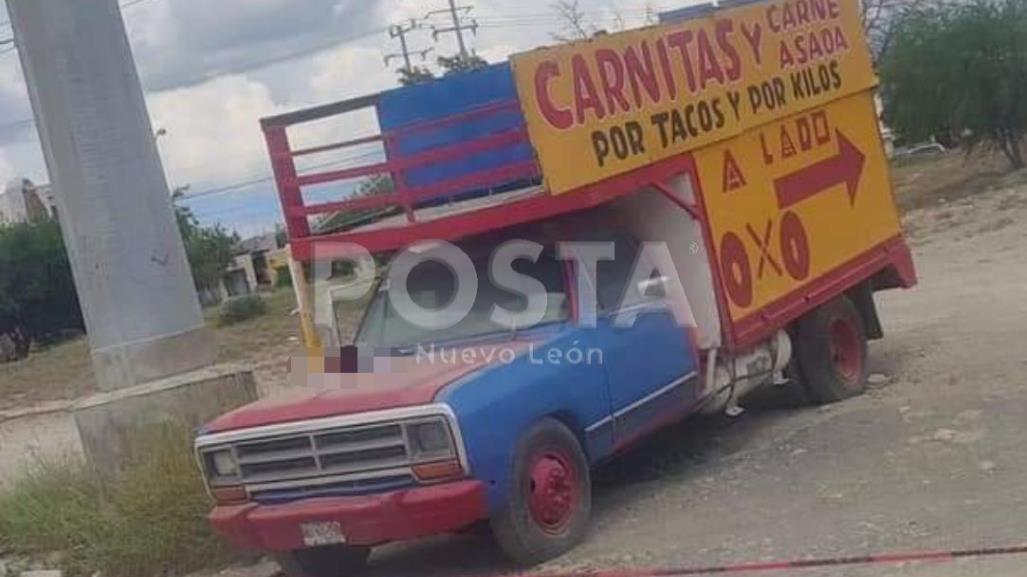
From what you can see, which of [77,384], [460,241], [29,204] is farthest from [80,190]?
[29,204]

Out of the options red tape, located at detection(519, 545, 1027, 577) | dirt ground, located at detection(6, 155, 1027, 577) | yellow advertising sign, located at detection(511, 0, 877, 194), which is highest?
yellow advertising sign, located at detection(511, 0, 877, 194)

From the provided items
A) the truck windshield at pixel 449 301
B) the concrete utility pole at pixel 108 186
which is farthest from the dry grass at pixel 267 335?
the truck windshield at pixel 449 301

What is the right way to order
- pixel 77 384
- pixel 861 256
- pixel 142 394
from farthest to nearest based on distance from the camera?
pixel 77 384, pixel 861 256, pixel 142 394

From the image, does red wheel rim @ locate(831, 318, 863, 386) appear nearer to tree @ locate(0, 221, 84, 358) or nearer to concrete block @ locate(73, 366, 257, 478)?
concrete block @ locate(73, 366, 257, 478)

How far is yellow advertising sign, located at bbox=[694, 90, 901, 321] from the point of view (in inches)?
394

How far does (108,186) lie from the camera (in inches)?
409

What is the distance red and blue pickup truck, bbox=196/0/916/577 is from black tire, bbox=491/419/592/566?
0.01m

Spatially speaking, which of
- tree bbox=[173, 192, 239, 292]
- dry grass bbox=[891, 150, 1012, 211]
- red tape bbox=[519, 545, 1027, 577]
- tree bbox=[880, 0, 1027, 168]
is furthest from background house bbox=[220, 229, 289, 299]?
red tape bbox=[519, 545, 1027, 577]

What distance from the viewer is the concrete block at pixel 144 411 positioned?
999 centimetres

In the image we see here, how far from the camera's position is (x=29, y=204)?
65938 millimetres

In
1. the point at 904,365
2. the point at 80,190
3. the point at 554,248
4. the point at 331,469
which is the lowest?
the point at 904,365

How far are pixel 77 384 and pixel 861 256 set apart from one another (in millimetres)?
18858

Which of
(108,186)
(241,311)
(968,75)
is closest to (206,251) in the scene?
(241,311)

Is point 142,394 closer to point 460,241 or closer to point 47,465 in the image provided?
point 47,465
